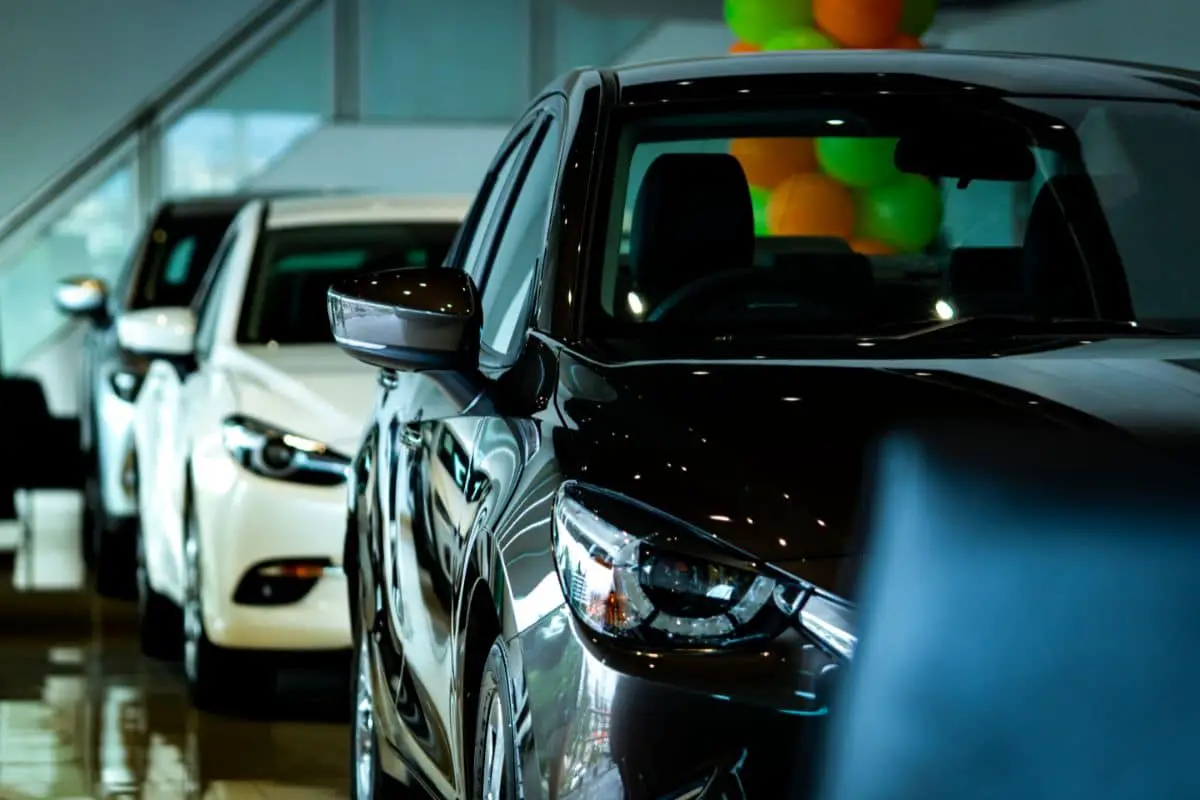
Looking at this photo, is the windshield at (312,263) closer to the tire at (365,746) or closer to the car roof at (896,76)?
the tire at (365,746)

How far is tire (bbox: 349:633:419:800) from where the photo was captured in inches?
179

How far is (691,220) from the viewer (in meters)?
4.09

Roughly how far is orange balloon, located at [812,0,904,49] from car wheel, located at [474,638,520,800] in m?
5.58

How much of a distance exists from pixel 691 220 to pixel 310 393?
9.50ft

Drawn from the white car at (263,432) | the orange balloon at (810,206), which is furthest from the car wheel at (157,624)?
the orange balloon at (810,206)

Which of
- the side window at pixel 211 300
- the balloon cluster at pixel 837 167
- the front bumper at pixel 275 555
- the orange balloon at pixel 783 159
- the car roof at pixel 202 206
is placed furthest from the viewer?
the car roof at pixel 202 206

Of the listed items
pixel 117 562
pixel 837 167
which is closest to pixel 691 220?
pixel 837 167

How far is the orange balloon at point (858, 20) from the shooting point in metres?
8.61

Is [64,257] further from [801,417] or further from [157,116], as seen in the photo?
[801,417]

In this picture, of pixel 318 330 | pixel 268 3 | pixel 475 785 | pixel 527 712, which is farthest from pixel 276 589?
pixel 268 3

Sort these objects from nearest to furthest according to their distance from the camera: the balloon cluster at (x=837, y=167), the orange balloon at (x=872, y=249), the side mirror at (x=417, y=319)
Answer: the side mirror at (x=417, y=319) → the orange balloon at (x=872, y=249) → the balloon cluster at (x=837, y=167)

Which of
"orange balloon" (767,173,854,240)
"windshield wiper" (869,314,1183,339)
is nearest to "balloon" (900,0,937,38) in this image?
"orange balloon" (767,173,854,240)

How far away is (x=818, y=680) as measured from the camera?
2611mm

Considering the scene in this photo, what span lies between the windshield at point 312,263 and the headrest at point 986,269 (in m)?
3.54
